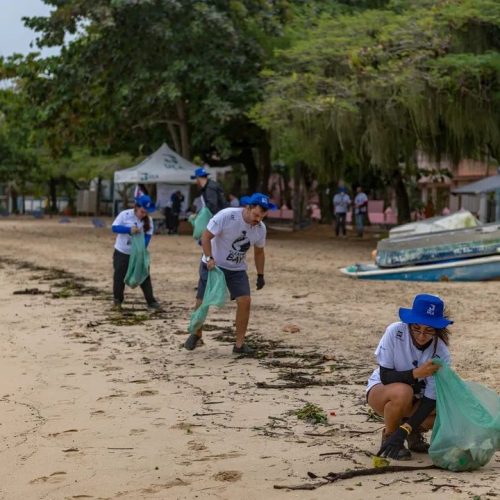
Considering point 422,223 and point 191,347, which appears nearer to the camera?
point 191,347

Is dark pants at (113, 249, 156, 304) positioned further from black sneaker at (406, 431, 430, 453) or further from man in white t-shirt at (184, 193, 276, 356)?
black sneaker at (406, 431, 430, 453)

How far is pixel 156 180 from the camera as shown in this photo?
32219 mm

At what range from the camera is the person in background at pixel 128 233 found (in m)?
12.3

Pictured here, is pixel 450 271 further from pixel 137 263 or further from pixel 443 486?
pixel 443 486

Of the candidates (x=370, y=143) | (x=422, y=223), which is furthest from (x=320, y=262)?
(x=370, y=143)

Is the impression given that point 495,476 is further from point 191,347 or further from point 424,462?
point 191,347

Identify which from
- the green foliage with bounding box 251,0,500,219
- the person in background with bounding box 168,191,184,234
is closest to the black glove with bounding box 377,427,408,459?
the green foliage with bounding box 251,0,500,219

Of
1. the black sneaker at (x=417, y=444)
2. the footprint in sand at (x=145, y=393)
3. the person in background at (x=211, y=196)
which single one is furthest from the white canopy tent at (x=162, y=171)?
the black sneaker at (x=417, y=444)

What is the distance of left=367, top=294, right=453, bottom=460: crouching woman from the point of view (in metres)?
5.67

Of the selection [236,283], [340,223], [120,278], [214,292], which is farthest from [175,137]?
[214,292]

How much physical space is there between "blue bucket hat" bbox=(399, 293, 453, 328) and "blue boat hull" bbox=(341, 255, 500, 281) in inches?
447

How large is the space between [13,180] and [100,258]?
127ft

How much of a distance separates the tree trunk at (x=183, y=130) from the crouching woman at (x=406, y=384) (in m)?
27.1

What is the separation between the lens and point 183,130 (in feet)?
112
